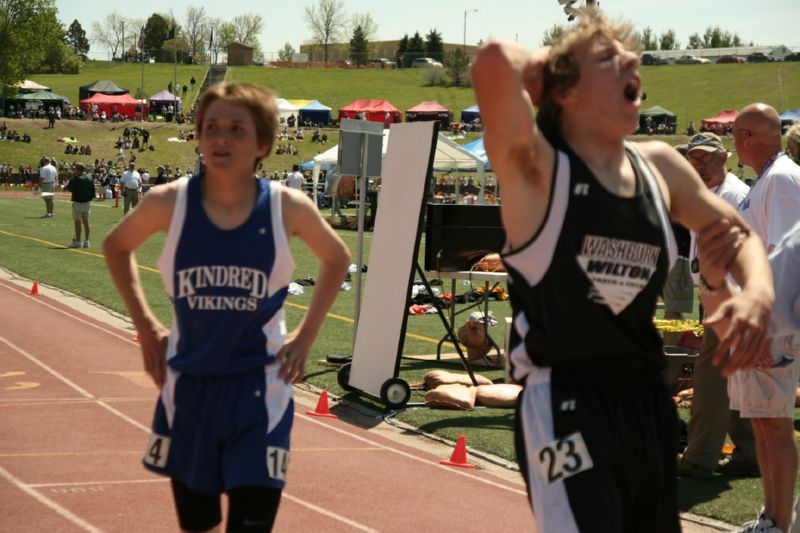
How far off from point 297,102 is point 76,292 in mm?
76738

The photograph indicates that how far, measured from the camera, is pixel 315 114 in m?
91.5

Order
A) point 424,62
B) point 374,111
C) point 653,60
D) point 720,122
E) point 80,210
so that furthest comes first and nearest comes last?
point 424,62 < point 653,60 < point 374,111 < point 720,122 < point 80,210

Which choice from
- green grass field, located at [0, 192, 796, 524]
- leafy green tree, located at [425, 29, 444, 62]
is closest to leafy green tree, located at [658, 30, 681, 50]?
leafy green tree, located at [425, 29, 444, 62]

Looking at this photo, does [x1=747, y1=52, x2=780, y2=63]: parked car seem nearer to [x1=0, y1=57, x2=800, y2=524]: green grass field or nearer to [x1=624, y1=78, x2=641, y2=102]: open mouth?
[x1=0, y1=57, x2=800, y2=524]: green grass field

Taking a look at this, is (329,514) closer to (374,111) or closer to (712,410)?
(712,410)

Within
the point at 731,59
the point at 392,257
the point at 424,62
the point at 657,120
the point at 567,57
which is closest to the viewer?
the point at 567,57

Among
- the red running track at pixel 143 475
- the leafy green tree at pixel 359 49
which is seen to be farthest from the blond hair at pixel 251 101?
the leafy green tree at pixel 359 49

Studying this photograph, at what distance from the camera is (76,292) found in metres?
18.8

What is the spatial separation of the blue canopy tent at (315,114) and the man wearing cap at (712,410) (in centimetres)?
8402

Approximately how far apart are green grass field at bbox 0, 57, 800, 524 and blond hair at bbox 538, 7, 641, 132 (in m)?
4.46

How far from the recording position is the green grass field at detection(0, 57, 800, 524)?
9.70 meters

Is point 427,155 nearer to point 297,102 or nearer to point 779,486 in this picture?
point 779,486

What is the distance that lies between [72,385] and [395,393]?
10.3 ft

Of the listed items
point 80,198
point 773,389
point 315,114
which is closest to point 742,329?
point 773,389
